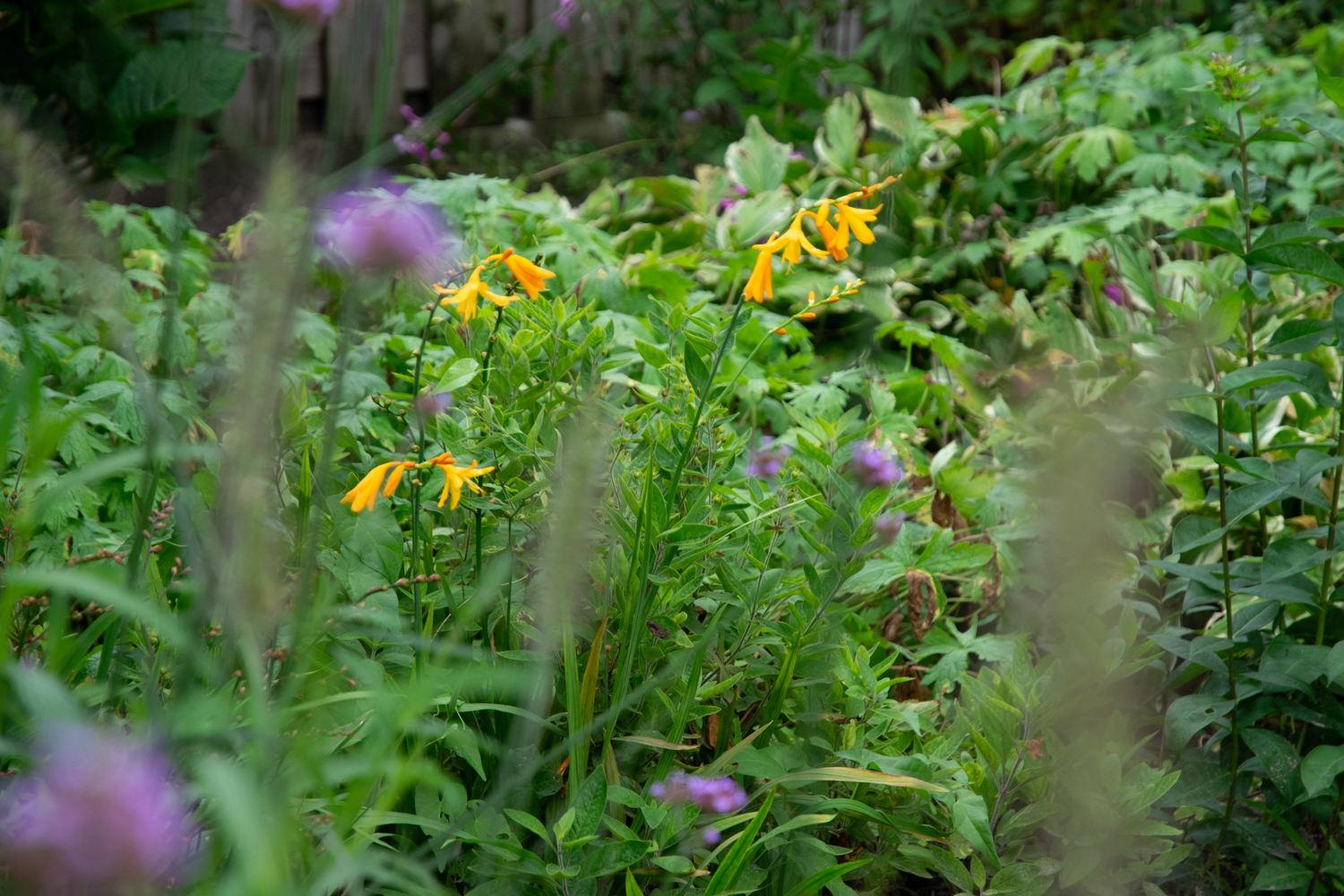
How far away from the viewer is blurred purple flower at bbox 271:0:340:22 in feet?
1.68

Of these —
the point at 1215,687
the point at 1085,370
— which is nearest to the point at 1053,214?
the point at 1085,370

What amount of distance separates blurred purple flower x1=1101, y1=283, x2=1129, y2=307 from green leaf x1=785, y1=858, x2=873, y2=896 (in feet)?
5.84

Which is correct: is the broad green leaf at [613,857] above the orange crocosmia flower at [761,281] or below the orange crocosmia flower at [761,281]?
below

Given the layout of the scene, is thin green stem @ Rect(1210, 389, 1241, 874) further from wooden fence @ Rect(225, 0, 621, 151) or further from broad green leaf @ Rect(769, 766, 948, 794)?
wooden fence @ Rect(225, 0, 621, 151)

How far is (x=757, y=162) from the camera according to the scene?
252cm

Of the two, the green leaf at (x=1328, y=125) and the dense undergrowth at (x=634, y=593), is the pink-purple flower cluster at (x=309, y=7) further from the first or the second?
the green leaf at (x=1328, y=125)

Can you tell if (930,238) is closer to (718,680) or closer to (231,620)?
(718,680)

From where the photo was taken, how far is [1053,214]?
98.8 inches

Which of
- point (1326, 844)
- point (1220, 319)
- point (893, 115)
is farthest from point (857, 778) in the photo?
point (893, 115)

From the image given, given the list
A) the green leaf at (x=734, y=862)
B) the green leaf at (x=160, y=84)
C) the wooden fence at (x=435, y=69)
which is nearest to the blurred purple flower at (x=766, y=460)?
the green leaf at (x=734, y=862)

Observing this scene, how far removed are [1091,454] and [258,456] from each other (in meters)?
0.37

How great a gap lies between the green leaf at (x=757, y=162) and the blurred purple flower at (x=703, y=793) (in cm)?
189

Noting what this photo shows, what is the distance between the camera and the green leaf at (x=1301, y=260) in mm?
980

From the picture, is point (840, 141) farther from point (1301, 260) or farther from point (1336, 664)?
point (1336, 664)
